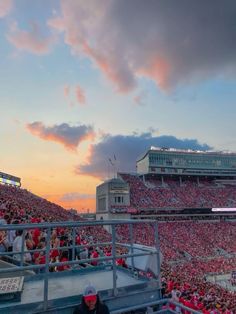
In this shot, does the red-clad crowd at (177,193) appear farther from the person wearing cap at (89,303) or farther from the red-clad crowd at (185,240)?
the person wearing cap at (89,303)

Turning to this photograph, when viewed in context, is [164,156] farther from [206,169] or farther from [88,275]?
[88,275]

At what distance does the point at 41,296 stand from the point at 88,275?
1.32 meters

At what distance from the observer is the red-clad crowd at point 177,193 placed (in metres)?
52.3

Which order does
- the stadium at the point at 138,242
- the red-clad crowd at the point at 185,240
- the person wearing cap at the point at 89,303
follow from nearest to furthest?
the person wearing cap at the point at 89,303
the stadium at the point at 138,242
the red-clad crowd at the point at 185,240

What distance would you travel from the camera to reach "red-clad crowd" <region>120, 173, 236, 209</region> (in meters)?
52.3

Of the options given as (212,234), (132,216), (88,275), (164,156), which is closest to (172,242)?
(212,234)

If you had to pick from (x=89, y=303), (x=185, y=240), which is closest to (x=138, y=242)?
(x=185, y=240)

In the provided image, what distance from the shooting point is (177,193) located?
56.9 meters

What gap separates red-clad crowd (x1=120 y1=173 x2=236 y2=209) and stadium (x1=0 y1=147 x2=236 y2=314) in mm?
205

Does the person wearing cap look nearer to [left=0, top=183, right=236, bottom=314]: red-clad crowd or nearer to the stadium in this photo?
the stadium

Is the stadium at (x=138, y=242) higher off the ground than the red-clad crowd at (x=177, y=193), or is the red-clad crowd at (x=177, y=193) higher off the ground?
the red-clad crowd at (x=177, y=193)

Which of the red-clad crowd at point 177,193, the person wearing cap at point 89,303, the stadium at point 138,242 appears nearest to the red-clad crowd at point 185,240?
the stadium at point 138,242

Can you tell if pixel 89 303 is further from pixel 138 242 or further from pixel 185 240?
pixel 185 240

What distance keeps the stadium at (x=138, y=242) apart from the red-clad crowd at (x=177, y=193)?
0.20 meters
